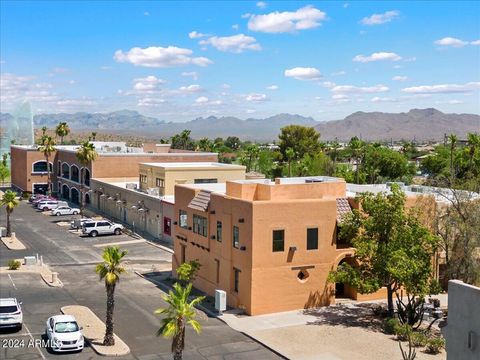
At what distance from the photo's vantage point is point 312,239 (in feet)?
118

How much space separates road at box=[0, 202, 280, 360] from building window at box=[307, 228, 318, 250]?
23.5ft

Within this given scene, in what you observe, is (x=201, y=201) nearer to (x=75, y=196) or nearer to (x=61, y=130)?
(x=75, y=196)

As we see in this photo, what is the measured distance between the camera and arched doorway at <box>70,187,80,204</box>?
9024 centimetres

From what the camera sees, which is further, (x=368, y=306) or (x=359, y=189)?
(x=359, y=189)

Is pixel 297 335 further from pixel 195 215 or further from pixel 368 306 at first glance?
pixel 195 215

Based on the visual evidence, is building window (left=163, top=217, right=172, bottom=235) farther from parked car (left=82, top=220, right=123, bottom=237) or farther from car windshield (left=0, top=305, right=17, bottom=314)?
car windshield (left=0, top=305, right=17, bottom=314)

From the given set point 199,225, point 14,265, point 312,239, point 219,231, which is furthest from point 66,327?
point 14,265

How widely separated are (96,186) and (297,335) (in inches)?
2168

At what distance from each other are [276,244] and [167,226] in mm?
24661

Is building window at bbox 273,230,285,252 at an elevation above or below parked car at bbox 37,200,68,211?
above

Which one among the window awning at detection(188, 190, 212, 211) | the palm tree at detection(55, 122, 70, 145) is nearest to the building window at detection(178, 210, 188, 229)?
the window awning at detection(188, 190, 212, 211)

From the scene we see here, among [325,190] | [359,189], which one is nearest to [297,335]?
[325,190]

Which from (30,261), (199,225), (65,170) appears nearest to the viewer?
(199,225)

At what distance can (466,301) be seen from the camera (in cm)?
1731
